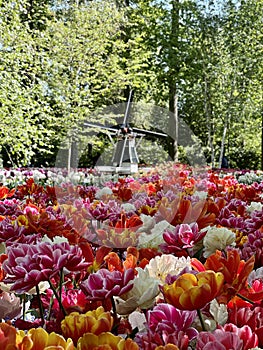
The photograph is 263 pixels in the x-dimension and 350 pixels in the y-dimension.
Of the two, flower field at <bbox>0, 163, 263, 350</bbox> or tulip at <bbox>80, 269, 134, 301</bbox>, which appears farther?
tulip at <bbox>80, 269, 134, 301</bbox>

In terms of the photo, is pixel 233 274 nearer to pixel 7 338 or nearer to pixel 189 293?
pixel 189 293

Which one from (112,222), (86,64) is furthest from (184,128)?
(112,222)

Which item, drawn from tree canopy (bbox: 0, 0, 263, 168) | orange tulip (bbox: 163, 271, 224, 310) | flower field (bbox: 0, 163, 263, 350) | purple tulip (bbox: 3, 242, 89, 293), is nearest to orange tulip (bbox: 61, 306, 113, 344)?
flower field (bbox: 0, 163, 263, 350)

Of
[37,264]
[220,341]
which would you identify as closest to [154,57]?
[37,264]

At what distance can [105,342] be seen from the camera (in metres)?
0.79

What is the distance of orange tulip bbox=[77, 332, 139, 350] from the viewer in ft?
2.54

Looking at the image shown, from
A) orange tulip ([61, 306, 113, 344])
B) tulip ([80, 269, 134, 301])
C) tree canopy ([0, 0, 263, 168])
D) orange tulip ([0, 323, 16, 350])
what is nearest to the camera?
orange tulip ([0, 323, 16, 350])

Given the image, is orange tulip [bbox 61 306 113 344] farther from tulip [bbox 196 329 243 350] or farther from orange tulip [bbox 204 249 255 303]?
orange tulip [bbox 204 249 255 303]

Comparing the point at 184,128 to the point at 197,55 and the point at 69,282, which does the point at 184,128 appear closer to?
the point at 197,55

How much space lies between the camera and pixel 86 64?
20125 mm

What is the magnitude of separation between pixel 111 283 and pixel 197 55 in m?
22.8

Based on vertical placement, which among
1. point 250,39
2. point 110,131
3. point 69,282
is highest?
point 250,39

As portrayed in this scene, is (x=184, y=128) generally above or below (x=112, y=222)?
above

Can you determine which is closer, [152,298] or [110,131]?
[152,298]
